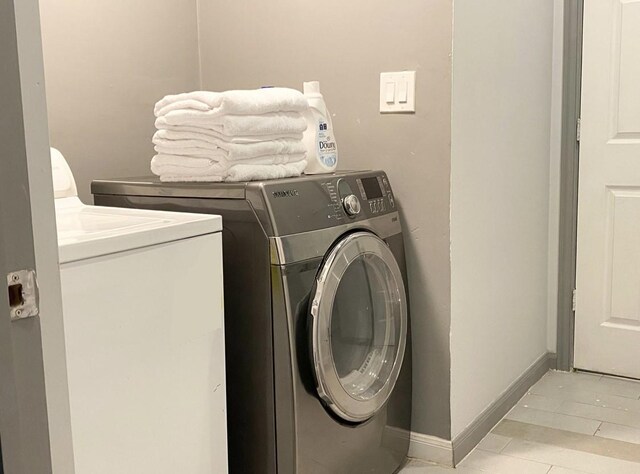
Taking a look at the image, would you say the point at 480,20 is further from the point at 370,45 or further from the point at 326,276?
the point at 326,276

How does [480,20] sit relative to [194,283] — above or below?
above

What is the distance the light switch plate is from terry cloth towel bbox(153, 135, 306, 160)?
0.37 metres

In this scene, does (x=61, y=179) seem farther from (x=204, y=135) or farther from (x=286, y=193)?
(x=286, y=193)

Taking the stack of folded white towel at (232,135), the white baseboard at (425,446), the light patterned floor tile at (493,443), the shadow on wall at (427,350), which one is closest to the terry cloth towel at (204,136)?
the stack of folded white towel at (232,135)

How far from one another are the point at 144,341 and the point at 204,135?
640 mm

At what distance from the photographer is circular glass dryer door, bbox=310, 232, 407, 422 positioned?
1.70 meters

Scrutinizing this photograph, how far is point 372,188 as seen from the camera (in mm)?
2016

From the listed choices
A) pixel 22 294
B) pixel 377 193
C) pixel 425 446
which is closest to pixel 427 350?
pixel 425 446

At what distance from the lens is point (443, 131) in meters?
2.06

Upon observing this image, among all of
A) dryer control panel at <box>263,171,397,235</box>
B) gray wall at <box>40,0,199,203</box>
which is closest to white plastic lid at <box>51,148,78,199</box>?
gray wall at <box>40,0,199,203</box>

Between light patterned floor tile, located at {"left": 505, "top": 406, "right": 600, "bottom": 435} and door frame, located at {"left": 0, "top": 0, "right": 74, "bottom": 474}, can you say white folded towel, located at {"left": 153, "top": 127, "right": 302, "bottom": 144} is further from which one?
light patterned floor tile, located at {"left": 505, "top": 406, "right": 600, "bottom": 435}

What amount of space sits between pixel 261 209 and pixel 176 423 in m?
0.52

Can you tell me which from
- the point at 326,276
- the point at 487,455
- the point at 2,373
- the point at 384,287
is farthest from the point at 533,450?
the point at 2,373

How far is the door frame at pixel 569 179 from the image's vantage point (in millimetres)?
2836
